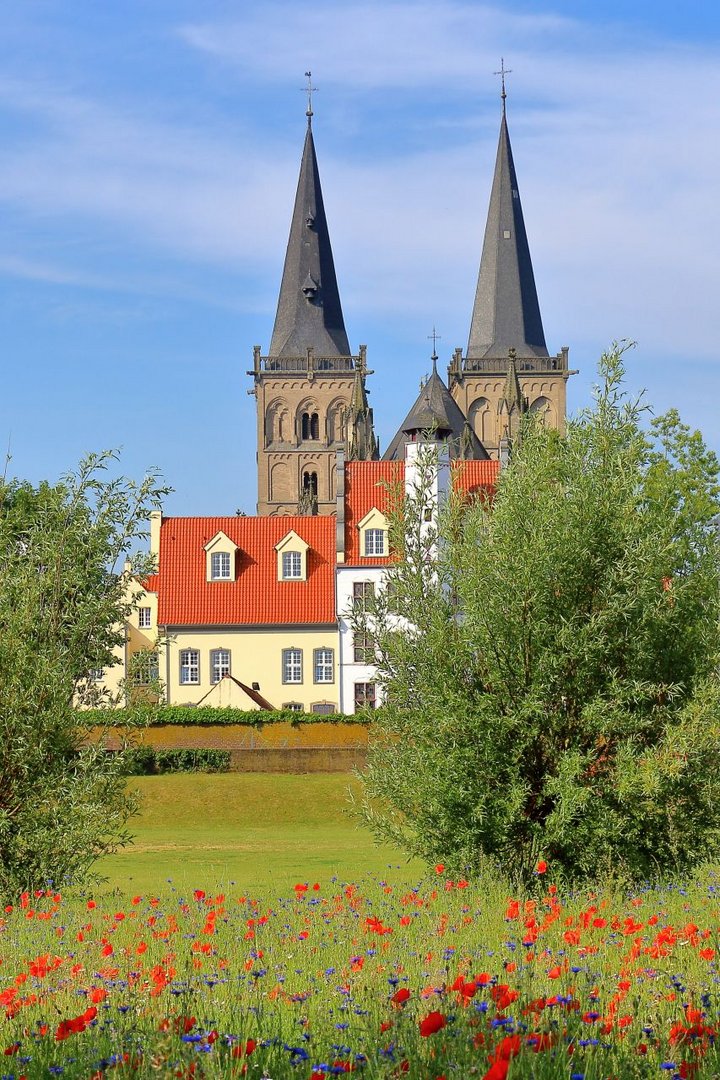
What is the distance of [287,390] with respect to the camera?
140m

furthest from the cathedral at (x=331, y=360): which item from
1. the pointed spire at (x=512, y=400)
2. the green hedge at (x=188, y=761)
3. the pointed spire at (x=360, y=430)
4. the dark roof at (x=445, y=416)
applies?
the green hedge at (x=188, y=761)

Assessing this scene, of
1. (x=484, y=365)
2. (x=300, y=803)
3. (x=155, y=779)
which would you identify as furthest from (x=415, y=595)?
(x=484, y=365)

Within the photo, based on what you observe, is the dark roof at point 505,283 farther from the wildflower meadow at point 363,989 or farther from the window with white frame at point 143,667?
the wildflower meadow at point 363,989

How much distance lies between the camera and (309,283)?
140 m

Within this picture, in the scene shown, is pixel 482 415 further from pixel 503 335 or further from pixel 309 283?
pixel 309 283

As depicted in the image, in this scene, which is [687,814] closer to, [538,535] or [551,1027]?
[538,535]

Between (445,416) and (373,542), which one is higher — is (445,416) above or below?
above

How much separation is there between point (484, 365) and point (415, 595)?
124 m

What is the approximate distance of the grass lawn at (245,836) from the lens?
21.3 meters

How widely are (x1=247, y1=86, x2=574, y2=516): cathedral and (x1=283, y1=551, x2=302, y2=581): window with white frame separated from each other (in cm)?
6964

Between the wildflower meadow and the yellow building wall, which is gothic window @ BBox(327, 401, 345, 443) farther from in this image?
the wildflower meadow

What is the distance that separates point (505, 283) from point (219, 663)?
82.2 metres

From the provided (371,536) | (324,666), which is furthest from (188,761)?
(371,536)

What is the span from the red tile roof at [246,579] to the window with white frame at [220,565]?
35 centimetres
